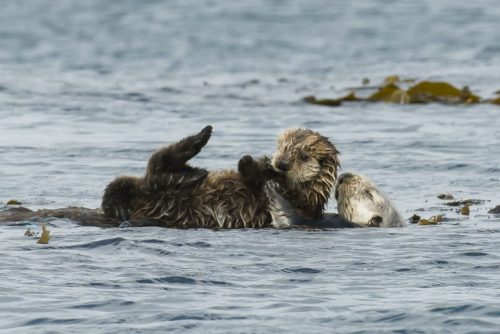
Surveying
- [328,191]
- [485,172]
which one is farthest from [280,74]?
[328,191]

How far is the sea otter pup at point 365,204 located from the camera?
712 centimetres

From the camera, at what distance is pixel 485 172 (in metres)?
9.59

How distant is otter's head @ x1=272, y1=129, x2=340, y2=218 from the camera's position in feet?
22.8

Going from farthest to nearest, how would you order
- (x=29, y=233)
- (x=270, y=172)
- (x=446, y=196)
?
1. (x=446, y=196)
2. (x=270, y=172)
3. (x=29, y=233)

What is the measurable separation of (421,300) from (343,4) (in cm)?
2218

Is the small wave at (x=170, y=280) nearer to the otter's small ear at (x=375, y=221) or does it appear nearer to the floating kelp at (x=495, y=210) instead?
the otter's small ear at (x=375, y=221)

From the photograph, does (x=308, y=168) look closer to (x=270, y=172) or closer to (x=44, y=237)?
(x=270, y=172)

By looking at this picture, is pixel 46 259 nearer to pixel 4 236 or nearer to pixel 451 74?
pixel 4 236

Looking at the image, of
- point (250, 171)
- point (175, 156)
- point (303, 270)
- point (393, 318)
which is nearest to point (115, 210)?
point (175, 156)

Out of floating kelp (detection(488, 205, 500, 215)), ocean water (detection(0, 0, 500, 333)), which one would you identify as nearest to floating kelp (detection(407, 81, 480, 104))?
ocean water (detection(0, 0, 500, 333))

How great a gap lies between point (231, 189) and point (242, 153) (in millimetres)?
3619

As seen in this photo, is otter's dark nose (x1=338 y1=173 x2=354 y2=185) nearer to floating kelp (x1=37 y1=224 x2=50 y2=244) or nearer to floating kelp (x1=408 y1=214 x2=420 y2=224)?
floating kelp (x1=408 y1=214 x2=420 y2=224)

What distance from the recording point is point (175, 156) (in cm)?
675

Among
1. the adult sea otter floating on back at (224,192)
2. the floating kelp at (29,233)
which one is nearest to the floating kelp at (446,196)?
the adult sea otter floating on back at (224,192)
